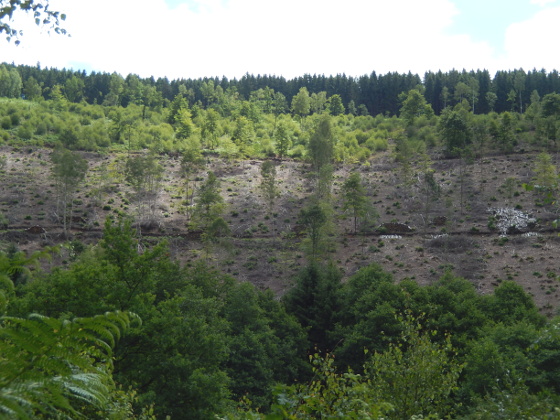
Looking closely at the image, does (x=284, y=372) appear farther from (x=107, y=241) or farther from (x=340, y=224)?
(x=340, y=224)

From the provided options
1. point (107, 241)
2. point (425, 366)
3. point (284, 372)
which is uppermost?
point (107, 241)

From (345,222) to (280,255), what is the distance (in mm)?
14025

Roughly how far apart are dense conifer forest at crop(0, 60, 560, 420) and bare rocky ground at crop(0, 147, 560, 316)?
355 millimetres

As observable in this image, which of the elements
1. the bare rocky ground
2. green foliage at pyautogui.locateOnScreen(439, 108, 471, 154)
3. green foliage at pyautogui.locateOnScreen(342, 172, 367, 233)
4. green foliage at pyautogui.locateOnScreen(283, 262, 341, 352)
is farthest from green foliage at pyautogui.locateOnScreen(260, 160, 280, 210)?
green foliage at pyautogui.locateOnScreen(283, 262, 341, 352)

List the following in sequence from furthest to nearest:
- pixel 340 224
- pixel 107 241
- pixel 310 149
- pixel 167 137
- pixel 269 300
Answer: pixel 167 137 < pixel 310 149 < pixel 340 224 < pixel 269 300 < pixel 107 241

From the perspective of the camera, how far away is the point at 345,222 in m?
76.2

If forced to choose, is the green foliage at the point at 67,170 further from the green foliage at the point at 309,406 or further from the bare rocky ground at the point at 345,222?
the green foliage at the point at 309,406

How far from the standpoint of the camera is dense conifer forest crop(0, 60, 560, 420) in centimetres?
895

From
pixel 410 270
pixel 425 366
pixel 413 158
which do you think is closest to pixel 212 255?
pixel 410 270

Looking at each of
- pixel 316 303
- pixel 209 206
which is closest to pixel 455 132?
pixel 209 206

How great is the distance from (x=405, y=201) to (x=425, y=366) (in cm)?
6842

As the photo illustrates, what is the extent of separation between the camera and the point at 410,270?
60438 millimetres

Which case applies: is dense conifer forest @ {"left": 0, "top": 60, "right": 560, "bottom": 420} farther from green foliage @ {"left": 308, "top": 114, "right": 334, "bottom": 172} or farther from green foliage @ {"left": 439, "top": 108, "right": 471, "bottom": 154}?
green foliage @ {"left": 308, "top": 114, "right": 334, "bottom": 172}

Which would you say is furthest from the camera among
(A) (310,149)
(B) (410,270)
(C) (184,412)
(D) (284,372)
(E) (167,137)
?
(E) (167,137)
